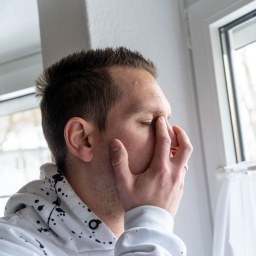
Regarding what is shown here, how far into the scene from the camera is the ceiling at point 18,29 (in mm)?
1626

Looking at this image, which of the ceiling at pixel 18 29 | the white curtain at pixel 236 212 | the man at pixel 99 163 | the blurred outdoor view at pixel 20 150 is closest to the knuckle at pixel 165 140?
the man at pixel 99 163

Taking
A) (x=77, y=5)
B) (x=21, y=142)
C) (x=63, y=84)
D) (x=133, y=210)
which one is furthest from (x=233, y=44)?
(x=21, y=142)

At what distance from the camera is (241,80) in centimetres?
124

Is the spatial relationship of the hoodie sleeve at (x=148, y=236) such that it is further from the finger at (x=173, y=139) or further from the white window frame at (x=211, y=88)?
the white window frame at (x=211, y=88)

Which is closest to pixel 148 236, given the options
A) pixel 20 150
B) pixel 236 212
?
pixel 236 212

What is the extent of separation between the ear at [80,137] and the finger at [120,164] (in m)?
0.06

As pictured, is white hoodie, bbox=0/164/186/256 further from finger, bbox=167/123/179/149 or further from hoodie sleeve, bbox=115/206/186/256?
finger, bbox=167/123/179/149

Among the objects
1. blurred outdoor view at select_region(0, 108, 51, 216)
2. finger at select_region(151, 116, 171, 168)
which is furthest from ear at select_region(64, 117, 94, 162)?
blurred outdoor view at select_region(0, 108, 51, 216)

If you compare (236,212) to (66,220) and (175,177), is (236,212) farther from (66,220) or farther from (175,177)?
(66,220)

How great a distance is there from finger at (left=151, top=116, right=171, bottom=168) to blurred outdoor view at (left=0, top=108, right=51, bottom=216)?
48.7 inches

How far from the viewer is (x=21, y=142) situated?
2.09m

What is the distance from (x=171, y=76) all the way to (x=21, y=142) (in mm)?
1024

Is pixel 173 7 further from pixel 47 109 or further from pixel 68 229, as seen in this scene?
pixel 68 229

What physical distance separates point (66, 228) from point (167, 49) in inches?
24.9
